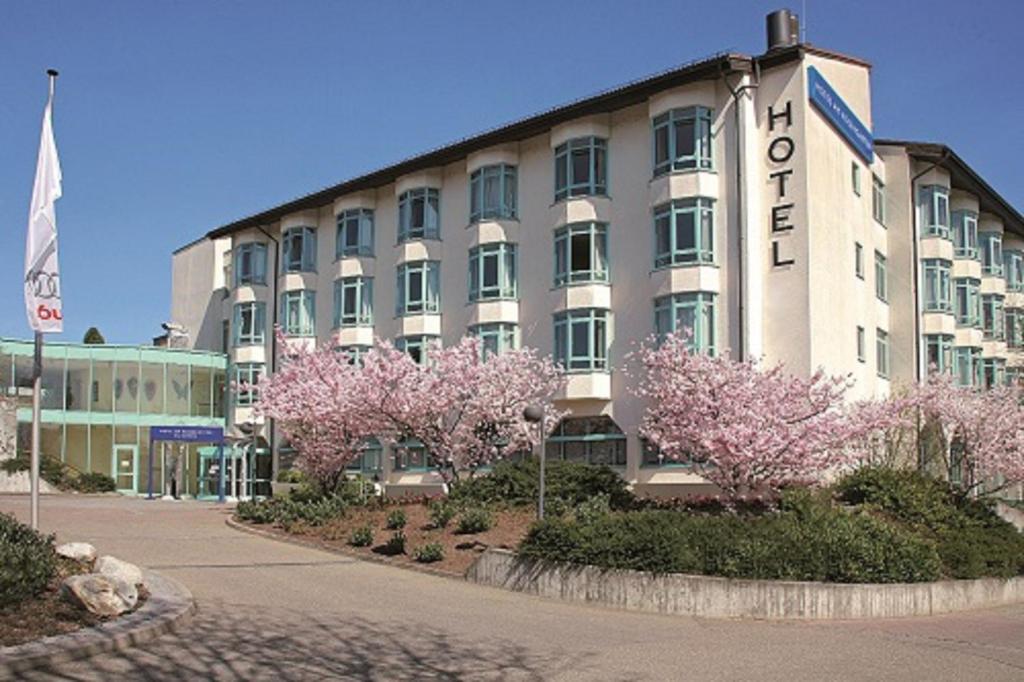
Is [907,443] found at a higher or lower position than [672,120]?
lower

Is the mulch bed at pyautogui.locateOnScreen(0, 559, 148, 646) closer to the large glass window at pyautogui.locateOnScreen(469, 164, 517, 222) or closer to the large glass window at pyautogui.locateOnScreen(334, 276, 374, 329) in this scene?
the large glass window at pyautogui.locateOnScreen(469, 164, 517, 222)

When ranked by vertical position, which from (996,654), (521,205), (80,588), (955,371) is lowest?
Result: (996,654)

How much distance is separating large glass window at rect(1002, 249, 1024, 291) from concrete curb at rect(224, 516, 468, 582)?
114 feet

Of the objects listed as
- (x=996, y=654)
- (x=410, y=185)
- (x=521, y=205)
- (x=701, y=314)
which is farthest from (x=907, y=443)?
(x=996, y=654)

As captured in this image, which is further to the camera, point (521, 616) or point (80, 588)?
point (521, 616)

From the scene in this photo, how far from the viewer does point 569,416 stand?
117 feet

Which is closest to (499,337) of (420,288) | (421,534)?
(420,288)

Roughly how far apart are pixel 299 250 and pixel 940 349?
25.1 m

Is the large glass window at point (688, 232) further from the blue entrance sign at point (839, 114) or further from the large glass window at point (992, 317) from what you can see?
the large glass window at point (992, 317)

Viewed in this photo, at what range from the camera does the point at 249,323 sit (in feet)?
163

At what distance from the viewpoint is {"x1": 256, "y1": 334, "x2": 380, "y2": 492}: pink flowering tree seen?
2995 centimetres

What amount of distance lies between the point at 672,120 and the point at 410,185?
11704 millimetres

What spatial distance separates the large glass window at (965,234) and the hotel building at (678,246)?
0.27ft

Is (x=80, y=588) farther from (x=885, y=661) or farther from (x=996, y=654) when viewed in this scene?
(x=996, y=654)
